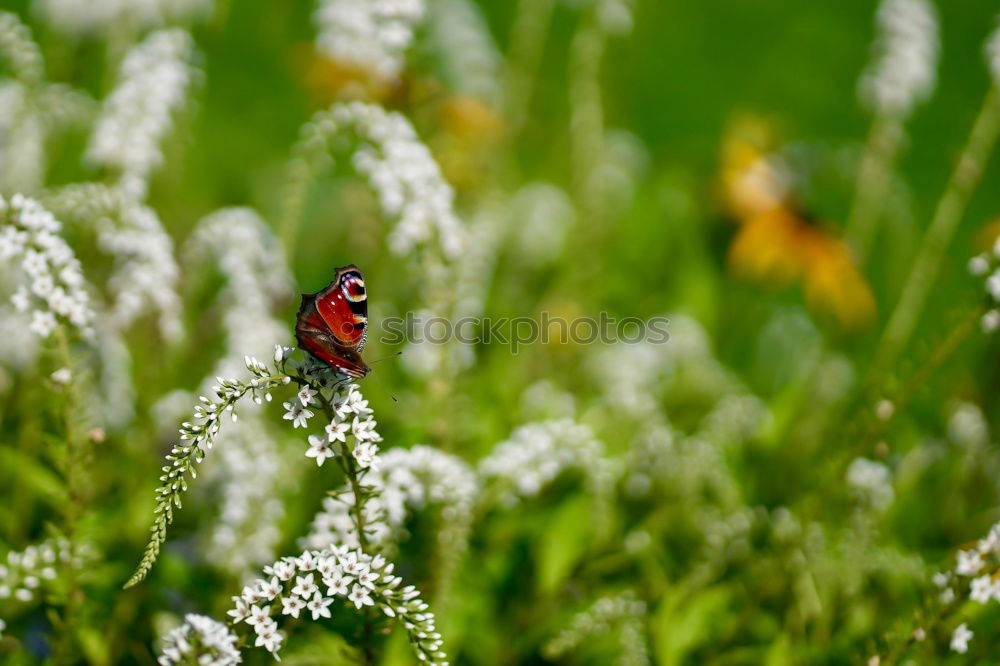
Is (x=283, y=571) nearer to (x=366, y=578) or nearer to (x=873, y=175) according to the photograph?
(x=366, y=578)

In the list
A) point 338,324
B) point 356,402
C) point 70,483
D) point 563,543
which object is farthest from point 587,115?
point 70,483

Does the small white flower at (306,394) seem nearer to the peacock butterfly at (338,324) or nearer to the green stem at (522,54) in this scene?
the peacock butterfly at (338,324)

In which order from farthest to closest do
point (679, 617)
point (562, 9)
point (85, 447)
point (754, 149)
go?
point (562, 9) → point (754, 149) → point (679, 617) → point (85, 447)

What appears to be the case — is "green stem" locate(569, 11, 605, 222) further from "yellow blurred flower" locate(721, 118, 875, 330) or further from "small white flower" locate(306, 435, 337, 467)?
"small white flower" locate(306, 435, 337, 467)

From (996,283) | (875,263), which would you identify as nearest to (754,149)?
(875,263)

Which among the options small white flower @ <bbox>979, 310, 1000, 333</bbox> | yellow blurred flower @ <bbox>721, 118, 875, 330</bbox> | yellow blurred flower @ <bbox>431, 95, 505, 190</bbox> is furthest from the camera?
yellow blurred flower @ <bbox>721, 118, 875, 330</bbox>

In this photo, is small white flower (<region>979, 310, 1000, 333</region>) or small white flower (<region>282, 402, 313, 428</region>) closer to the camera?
small white flower (<region>282, 402, 313, 428</region>)

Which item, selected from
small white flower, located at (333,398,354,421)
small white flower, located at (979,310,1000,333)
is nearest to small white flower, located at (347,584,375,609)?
small white flower, located at (333,398,354,421)

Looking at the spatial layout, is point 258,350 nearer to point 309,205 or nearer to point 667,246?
point 309,205
